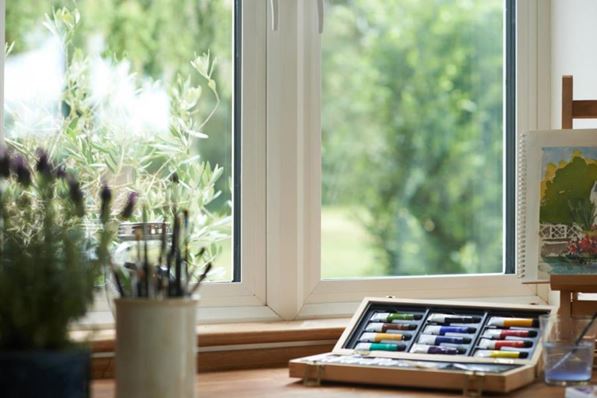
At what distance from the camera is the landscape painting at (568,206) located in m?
1.86

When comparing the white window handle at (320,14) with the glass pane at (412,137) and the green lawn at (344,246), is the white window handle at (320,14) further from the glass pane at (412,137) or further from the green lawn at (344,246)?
the green lawn at (344,246)

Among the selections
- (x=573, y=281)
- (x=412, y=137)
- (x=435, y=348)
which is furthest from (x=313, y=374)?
(x=412, y=137)

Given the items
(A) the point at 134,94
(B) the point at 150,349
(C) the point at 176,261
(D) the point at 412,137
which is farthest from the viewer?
(D) the point at 412,137

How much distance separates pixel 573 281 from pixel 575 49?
0.62 metres

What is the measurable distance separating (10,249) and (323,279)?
1.01 meters

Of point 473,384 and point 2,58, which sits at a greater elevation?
point 2,58

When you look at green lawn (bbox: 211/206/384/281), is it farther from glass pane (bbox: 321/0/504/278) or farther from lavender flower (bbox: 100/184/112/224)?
lavender flower (bbox: 100/184/112/224)

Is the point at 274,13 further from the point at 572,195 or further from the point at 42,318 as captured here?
the point at 42,318

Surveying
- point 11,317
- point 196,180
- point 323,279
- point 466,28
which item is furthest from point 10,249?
point 466,28

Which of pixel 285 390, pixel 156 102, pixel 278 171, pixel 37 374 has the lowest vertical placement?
pixel 285 390

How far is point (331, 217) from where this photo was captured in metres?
2.13

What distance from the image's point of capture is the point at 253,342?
6.07 feet

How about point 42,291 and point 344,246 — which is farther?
point 344,246

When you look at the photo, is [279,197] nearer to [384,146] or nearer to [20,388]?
[384,146]
